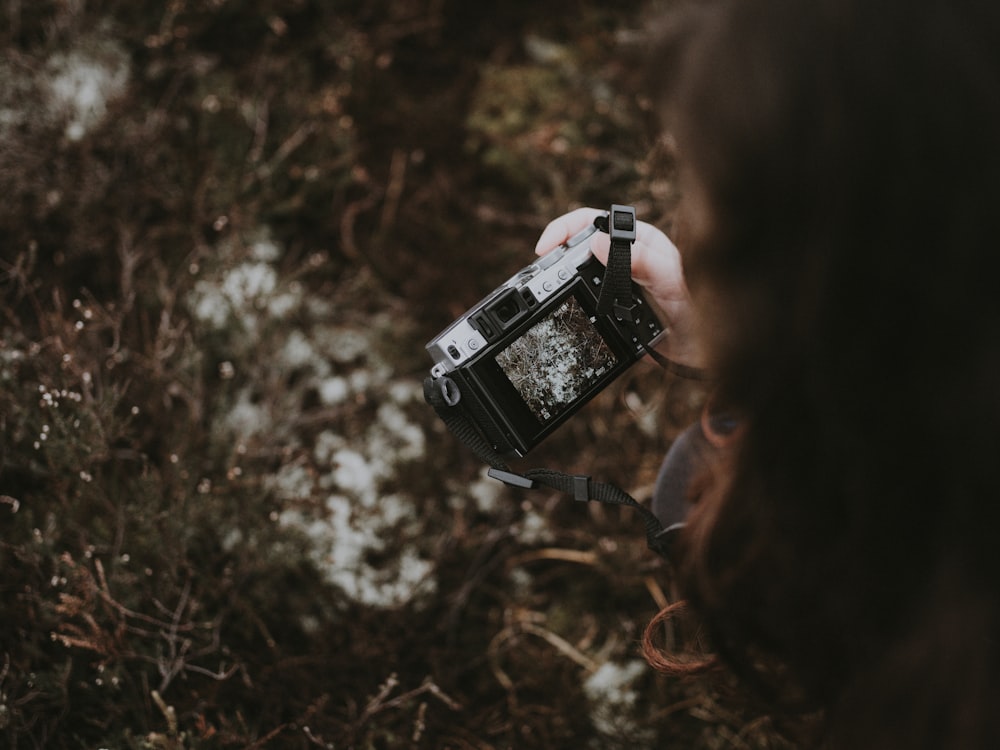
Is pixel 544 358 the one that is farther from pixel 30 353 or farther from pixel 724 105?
pixel 30 353

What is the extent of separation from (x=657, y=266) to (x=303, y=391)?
1.18m

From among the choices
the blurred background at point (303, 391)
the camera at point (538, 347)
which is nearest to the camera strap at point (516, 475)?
the camera at point (538, 347)

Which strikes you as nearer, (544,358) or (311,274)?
(544,358)

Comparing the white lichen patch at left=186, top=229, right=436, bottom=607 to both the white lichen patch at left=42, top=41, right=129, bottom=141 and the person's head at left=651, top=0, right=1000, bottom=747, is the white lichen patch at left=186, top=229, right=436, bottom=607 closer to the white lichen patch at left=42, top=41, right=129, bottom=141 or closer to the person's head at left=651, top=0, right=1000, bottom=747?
the white lichen patch at left=42, top=41, right=129, bottom=141

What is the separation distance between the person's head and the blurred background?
3.23 ft

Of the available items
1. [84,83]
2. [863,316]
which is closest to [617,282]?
[863,316]

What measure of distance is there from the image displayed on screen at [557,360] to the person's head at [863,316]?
391 millimetres

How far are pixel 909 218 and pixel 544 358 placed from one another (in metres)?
0.69

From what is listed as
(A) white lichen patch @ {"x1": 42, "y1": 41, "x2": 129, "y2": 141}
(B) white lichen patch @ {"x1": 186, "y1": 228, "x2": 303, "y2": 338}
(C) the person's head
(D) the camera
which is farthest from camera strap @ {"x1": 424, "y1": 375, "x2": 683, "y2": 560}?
(A) white lichen patch @ {"x1": 42, "y1": 41, "x2": 129, "y2": 141}

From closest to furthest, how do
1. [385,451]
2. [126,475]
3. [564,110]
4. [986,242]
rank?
1. [986,242]
2. [126,475]
3. [385,451]
4. [564,110]

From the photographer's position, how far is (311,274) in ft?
7.32

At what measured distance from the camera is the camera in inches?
49.1

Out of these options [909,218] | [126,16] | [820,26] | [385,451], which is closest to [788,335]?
[909,218]

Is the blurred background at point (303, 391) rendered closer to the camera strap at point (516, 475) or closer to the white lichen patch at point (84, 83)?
the white lichen patch at point (84, 83)
